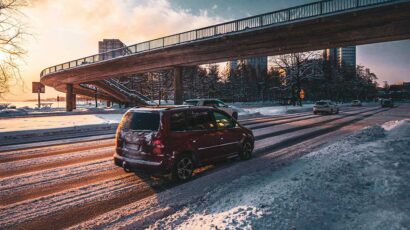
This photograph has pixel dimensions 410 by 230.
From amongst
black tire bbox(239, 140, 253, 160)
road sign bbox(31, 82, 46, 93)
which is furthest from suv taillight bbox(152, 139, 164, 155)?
road sign bbox(31, 82, 46, 93)

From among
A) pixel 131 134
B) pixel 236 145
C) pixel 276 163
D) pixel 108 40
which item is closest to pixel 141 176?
pixel 131 134

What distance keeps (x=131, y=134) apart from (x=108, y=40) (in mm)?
201506

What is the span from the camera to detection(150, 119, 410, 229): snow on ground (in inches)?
156

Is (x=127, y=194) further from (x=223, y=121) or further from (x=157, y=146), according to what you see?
(x=223, y=121)

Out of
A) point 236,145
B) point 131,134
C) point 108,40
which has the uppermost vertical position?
point 108,40

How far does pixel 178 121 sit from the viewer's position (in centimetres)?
644

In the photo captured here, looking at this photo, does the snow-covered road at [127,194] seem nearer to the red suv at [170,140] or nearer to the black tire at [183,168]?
the black tire at [183,168]

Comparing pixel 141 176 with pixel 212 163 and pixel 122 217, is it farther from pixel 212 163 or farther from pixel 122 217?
pixel 122 217

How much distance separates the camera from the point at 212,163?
23.7 ft

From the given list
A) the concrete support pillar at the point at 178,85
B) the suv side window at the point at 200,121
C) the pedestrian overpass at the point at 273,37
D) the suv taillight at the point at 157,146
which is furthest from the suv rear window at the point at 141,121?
the concrete support pillar at the point at 178,85

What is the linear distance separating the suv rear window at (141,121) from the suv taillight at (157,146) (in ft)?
0.93

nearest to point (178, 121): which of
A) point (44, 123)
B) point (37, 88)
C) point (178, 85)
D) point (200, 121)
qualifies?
point (200, 121)

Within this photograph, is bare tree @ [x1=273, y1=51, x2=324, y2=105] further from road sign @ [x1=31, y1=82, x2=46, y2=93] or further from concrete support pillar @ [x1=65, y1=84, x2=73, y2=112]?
road sign @ [x1=31, y1=82, x2=46, y2=93]

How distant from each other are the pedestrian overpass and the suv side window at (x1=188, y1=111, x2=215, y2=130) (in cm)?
1754
